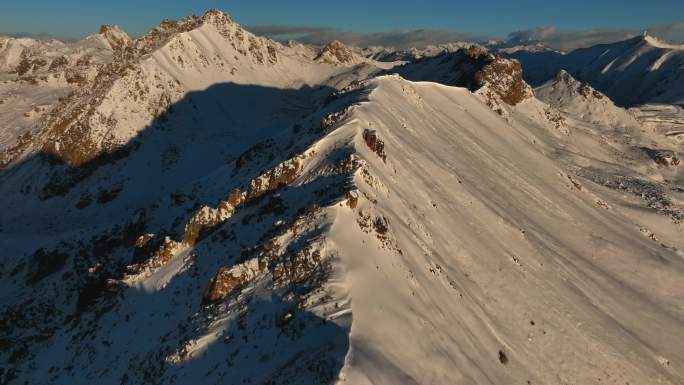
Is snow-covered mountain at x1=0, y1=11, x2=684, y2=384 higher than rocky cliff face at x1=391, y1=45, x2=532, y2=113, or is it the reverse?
rocky cliff face at x1=391, y1=45, x2=532, y2=113

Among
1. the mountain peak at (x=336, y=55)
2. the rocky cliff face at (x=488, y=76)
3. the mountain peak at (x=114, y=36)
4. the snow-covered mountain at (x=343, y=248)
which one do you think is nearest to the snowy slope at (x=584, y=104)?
the rocky cliff face at (x=488, y=76)

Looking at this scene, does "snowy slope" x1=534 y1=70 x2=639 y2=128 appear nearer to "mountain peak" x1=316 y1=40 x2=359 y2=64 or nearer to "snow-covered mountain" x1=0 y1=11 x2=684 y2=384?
"snow-covered mountain" x1=0 y1=11 x2=684 y2=384

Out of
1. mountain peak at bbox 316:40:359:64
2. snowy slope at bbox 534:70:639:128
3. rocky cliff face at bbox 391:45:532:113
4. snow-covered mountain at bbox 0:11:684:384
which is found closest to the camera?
snow-covered mountain at bbox 0:11:684:384

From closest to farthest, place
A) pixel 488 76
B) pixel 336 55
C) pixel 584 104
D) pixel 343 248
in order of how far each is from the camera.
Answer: pixel 343 248 < pixel 488 76 < pixel 584 104 < pixel 336 55

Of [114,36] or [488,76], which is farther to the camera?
[114,36]

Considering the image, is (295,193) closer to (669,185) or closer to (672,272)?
(672,272)

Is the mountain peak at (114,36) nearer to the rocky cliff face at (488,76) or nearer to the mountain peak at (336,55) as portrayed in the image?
the mountain peak at (336,55)

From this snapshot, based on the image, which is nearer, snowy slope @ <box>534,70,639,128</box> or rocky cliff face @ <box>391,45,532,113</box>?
rocky cliff face @ <box>391,45,532,113</box>

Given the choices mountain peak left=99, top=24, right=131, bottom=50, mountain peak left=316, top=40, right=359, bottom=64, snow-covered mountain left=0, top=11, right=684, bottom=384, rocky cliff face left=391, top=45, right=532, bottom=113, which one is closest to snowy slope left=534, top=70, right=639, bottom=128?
rocky cliff face left=391, top=45, right=532, bottom=113

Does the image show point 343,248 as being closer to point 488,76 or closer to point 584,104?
point 488,76

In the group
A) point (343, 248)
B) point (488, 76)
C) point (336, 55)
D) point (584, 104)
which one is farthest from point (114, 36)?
point (343, 248)
